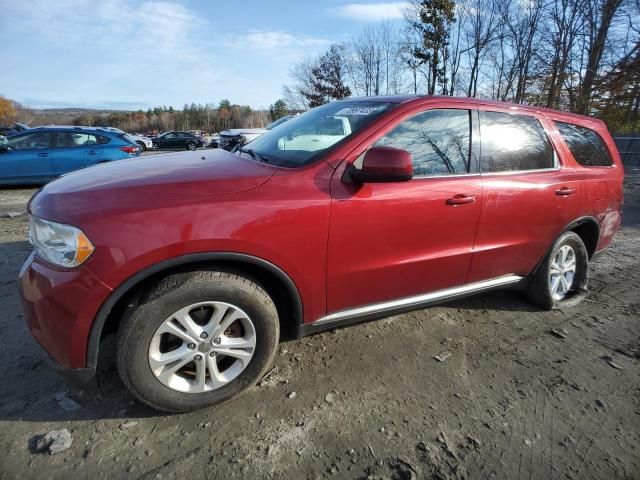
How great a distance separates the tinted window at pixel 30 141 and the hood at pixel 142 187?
793cm

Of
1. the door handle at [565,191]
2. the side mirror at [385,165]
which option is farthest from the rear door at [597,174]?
the side mirror at [385,165]

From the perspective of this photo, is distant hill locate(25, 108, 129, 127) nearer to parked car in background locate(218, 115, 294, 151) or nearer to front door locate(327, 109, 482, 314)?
parked car in background locate(218, 115, 294, 151)

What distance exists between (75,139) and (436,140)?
29.4 ft

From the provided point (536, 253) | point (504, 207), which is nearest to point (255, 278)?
point (504, 207)

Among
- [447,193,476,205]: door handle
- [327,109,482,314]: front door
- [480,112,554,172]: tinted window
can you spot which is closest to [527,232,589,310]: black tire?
[480,112,554,172]: tinted window

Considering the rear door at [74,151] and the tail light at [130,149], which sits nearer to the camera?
the rear door at [74,151]

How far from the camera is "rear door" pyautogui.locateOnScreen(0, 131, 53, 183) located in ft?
26.9

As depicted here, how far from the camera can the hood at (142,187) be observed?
1786 millimetres

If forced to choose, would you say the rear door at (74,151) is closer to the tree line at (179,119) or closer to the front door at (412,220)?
the front door at (412,220)

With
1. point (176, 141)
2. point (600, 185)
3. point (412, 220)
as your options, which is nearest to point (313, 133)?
point (412, 220)

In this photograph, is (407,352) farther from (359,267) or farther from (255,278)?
(255,278)

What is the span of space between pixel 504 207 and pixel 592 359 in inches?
48.2

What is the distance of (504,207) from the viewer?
8.96ft

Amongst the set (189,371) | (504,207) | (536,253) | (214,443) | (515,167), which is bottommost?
(214,443)
